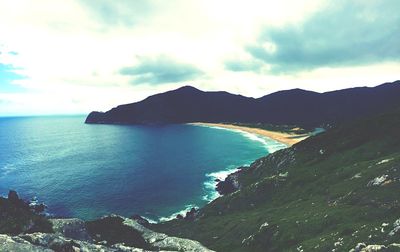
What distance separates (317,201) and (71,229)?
50.2 meters

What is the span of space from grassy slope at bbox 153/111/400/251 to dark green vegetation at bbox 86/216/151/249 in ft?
49.4

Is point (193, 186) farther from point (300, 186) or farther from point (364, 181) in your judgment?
point (364, 181)

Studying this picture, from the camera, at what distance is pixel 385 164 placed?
235ft

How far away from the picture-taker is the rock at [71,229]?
6062 centimetres

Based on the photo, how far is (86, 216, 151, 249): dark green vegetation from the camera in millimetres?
66062

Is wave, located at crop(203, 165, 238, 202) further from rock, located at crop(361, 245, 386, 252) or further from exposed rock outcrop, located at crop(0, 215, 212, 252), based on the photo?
rock, located at crop(361, 245, 386, 252)

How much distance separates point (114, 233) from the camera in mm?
68312

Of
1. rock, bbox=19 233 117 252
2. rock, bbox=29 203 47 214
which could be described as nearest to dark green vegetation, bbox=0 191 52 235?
rock, bbox=19 233 117 252

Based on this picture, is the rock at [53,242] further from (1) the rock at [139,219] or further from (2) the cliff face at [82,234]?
(1) the rock at [139,219]

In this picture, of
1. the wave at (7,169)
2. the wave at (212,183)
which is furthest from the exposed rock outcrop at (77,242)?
the wave at (7,169)

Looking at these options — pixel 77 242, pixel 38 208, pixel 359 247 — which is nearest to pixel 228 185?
pixel 38 208

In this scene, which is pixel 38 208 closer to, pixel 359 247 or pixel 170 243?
pixel 170 243

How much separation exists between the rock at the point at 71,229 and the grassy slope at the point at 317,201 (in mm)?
25125

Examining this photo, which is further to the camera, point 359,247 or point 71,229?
point 71,229
